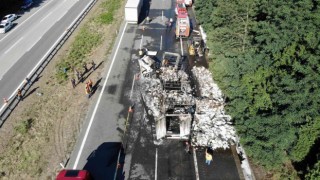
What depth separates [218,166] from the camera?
24.4 meters

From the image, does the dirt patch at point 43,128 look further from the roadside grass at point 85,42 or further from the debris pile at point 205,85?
the debris pile at point 205,85

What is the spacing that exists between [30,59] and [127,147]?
2166 centimetres

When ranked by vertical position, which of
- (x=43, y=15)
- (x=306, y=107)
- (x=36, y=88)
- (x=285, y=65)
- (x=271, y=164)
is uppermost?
(x=43, y=15)

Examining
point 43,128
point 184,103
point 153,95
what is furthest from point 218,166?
point 43,128

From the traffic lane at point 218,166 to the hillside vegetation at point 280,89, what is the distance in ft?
6.19

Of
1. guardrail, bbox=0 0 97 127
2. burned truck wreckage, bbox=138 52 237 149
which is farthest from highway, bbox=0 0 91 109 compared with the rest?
burned truck wreckage, bbox=138 52 237 149

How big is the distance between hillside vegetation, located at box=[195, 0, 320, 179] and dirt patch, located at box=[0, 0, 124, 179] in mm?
14126

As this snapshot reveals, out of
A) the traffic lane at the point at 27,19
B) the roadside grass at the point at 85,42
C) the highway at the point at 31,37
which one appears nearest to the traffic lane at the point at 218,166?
the roadside grass at the point at 85,42

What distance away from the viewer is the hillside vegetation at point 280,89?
21.8 meters

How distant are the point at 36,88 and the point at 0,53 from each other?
12.3 m

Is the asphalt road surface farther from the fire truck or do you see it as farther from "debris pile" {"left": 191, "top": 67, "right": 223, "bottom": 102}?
the fire truck

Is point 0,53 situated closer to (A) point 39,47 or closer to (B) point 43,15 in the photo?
(A) point 39,47

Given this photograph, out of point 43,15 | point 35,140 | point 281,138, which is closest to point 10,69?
point 35,140

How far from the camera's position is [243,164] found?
2484 cm
